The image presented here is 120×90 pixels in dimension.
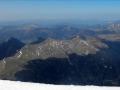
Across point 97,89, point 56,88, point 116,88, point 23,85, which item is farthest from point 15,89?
point 116,88

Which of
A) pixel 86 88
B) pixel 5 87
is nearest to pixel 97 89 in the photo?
pixel 86 88

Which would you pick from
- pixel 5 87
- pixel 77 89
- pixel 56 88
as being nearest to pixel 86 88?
pixel 77 89

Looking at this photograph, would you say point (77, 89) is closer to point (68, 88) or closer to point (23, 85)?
point (68, 88)

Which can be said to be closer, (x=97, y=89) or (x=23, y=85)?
(x=97, y=89)

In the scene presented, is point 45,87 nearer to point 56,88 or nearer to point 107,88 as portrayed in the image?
point 56,88

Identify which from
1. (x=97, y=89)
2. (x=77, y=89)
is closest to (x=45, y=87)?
(x=77, y=89)

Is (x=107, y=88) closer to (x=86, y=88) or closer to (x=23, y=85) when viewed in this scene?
(x=86, y=88)
